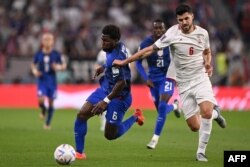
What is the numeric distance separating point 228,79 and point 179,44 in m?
19.0

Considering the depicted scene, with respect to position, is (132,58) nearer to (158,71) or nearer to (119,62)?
(119,62)

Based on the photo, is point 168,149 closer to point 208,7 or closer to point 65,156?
point 65,156

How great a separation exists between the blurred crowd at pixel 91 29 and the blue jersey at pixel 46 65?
331 inches

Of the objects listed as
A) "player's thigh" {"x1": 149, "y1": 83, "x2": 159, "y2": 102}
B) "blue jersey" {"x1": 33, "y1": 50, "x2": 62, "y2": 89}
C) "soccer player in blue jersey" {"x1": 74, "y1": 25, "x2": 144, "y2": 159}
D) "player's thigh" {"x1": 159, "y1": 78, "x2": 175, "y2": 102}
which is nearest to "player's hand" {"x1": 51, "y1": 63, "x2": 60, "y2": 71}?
"blue jersey" {"x1": 33, "y1": 50, "x2": 62, "y2": 89}

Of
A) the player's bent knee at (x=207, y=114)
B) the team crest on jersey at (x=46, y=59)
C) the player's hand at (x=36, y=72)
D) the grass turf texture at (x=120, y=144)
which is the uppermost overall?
the team crest on jersey at (x=46, y=59)

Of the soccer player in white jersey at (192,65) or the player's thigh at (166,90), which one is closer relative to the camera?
the soccer player in white jersey at (192,65)

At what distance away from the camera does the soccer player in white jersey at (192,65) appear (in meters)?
12.5

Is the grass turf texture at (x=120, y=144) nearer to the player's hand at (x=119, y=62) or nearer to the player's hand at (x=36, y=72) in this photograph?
the player's hand at (x=36, y=72)

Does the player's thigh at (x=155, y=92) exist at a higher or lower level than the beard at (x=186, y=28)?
lower

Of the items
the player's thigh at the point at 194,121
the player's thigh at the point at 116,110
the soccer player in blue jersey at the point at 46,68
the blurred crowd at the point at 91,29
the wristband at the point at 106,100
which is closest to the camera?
→ the wristband at the point at 106,100

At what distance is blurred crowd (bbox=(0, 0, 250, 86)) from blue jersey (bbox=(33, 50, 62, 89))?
27.6 feet

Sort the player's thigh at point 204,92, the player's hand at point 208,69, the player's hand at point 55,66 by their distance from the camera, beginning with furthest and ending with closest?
the player's hand at point 55,66
the player's hand at point 208,69
the player's thigh at point 204,92

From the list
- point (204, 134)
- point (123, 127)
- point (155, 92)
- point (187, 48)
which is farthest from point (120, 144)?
point (187, 48)

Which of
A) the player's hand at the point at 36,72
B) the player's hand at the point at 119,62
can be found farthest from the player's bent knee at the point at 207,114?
the player's hand at the point at 36,72
